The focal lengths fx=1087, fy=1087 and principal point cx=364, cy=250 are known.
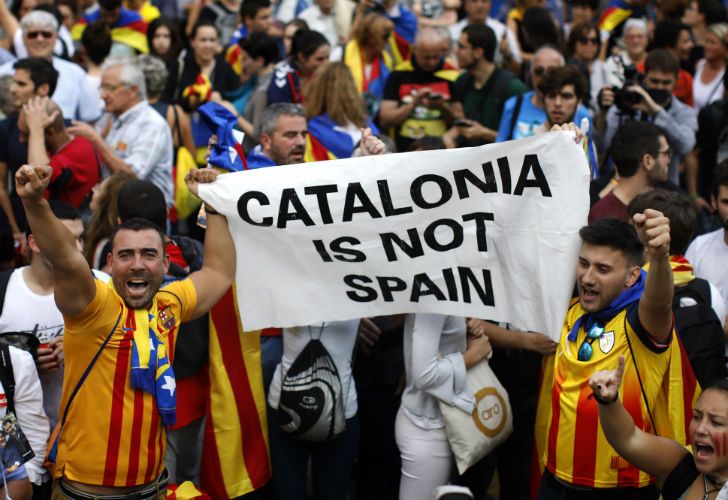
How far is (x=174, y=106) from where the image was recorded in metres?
8.52

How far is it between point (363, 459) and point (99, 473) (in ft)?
7.15

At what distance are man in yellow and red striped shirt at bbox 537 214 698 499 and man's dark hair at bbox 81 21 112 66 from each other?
19.6 feet

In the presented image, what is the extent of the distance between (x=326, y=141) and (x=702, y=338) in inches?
132

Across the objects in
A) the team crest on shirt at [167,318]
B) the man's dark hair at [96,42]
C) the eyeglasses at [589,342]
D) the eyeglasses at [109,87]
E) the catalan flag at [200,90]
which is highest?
the man's dark hair at [96,42]

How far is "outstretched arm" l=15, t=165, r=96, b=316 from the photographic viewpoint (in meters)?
3.91

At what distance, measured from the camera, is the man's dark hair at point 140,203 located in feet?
18.6

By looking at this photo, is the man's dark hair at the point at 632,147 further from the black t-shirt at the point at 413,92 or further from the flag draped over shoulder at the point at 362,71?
the flag draped over shoulder at the point at 362,71

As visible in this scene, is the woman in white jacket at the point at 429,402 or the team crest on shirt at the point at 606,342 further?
the woman in white jacket at the point at 429,402

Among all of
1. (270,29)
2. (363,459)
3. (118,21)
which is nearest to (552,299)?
(363,459)

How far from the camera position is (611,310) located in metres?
4.69

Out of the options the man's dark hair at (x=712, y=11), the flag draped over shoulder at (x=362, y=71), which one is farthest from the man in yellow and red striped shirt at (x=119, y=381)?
the man's dark hair at (x=712, y=11)

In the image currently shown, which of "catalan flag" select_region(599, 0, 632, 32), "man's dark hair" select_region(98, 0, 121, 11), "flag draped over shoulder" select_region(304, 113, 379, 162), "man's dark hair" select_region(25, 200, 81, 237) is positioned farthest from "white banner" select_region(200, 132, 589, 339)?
"catalan flag" select_region(599, 0, 632, 32)

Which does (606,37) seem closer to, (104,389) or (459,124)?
(459,124)

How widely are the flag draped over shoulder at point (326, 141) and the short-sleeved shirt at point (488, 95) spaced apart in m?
1.59
